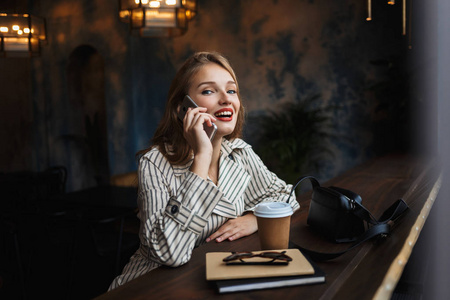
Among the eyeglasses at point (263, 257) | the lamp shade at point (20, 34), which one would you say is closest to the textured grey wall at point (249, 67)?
the lamp shade at point (20, 34)

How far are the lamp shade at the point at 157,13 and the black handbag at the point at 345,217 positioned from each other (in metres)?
2.54

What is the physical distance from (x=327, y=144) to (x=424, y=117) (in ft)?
4.95

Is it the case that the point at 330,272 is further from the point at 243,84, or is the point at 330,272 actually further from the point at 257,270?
the point at 243,84

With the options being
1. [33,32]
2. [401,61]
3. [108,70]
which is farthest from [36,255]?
[401,61]

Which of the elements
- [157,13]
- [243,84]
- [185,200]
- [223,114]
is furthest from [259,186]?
[243,84]

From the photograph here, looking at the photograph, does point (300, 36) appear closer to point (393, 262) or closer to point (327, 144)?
point (327, 144)

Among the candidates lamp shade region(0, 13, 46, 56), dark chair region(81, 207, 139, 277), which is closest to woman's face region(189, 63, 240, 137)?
dark chair region(81, 207, 139, 277)

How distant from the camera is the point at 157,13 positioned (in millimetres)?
3566

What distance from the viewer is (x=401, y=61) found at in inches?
193

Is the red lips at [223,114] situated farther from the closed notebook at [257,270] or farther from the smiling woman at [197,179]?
the closed notebook at [257,270]

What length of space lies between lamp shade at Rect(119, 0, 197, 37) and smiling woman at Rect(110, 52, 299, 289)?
184cm

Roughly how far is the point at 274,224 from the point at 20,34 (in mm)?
4107

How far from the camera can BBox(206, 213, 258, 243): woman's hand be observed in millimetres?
1448

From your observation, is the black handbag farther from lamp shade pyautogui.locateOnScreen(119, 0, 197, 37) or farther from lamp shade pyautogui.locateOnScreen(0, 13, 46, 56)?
lamp shade pyautogui.locateOnScreen(0, 13, 46, 56)
